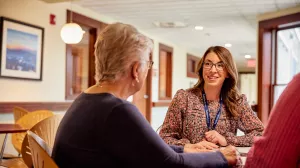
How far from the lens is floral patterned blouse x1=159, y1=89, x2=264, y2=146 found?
2305mm

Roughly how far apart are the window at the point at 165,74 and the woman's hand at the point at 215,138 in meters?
7.79

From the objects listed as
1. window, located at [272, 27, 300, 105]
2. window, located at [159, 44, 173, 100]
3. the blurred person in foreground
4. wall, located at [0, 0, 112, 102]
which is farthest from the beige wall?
the blurred person in foreground

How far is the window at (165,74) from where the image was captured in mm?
10023

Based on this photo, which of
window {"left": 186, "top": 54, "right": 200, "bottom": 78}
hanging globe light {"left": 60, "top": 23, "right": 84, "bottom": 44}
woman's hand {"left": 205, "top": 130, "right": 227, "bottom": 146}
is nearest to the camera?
woman's hand {"left": 205, "top": 130, "right": 227, "bottom": 146}

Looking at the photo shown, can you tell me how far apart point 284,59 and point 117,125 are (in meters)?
6.14

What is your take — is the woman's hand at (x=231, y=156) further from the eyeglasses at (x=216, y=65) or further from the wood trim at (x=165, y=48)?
the wood trim at (x=165, y=48)

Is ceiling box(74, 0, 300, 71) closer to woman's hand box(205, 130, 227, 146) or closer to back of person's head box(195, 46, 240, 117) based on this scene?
back of person's head box(195, 46, 240, 117)

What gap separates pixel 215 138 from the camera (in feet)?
6.96

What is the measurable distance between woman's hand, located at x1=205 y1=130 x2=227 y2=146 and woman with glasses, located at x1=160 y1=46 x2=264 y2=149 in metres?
0.04

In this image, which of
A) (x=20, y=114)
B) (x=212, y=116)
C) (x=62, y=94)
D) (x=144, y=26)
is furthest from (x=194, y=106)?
(x=144, y=26)

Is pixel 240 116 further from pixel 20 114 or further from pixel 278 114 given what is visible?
pixel 20 114

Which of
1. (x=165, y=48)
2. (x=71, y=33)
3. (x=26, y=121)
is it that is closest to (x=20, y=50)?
(x=71, y=33)

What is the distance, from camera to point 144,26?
7.98 m

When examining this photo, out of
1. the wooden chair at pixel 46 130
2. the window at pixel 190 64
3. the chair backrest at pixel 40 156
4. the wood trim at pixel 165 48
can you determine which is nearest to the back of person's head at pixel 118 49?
the chair backrest at pixel 40 156
